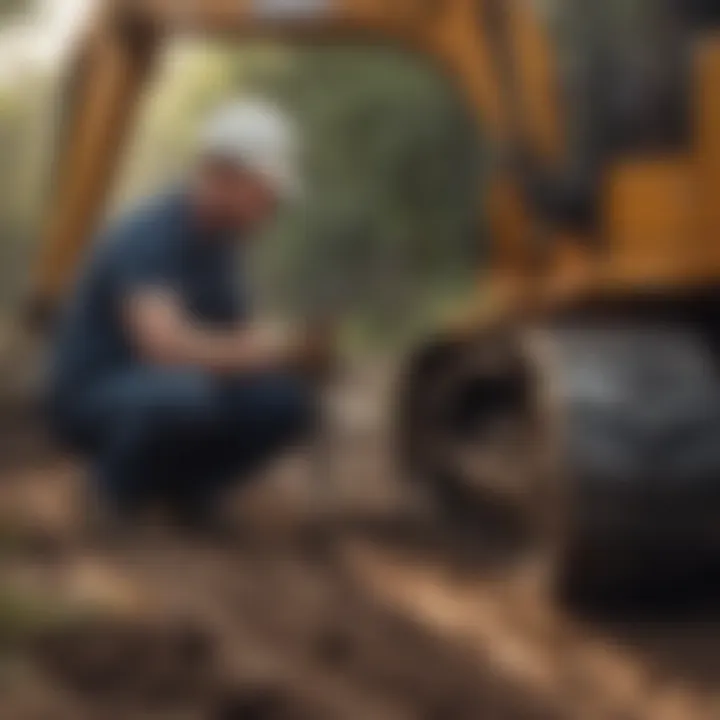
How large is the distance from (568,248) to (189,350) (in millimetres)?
229

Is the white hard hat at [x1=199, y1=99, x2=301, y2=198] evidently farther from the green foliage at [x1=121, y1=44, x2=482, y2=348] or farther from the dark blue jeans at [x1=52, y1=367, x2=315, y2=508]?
the dark blue jeans at [x1=52, y1=367, x2=315, y2=508]

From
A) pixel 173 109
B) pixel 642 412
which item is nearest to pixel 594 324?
pixel 642 412

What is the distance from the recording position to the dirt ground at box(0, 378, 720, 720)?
891 mm

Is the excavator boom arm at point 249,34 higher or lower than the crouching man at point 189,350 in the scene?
higher

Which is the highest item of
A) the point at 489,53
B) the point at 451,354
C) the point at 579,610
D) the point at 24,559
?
the point at 489,53

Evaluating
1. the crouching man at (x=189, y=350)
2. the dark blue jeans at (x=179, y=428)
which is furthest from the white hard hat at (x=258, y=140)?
the dark blue jeans at (x=179, y=428)

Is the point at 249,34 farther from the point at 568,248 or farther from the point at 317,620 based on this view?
the point at 317,620

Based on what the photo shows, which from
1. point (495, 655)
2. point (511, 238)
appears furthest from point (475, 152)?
point (495, 655)

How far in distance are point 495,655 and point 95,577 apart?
22cm

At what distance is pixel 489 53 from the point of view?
1021mm

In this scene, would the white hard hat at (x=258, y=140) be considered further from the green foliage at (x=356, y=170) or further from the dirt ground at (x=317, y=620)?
the dirt ground at (x=317, y=620)

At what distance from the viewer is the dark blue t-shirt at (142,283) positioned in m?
0.96

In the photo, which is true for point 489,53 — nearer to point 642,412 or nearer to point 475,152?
point 475,152

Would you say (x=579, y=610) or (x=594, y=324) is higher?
(x=594, y=324)
